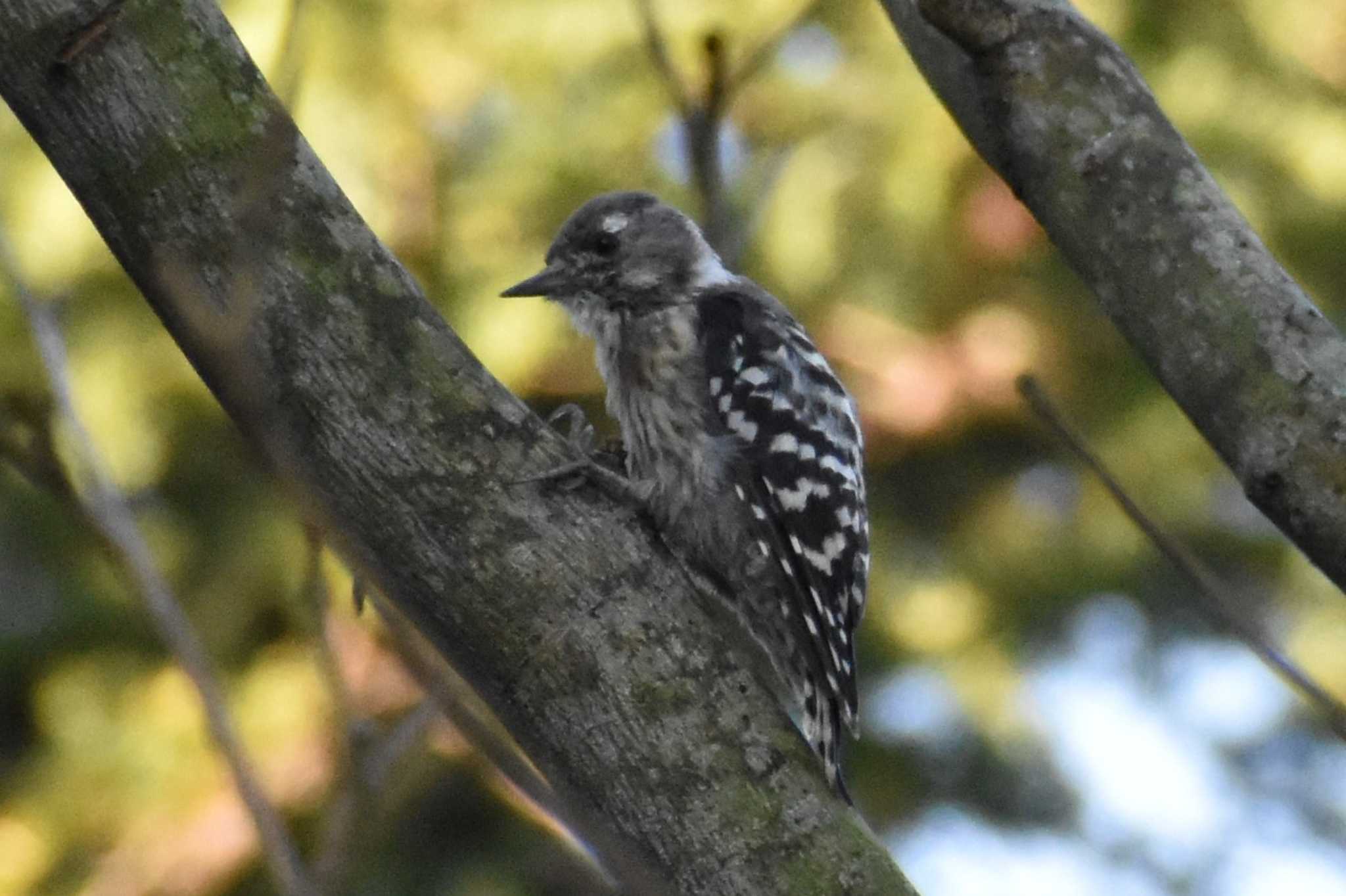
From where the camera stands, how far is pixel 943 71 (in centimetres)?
271

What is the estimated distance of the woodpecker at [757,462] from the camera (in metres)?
3.73

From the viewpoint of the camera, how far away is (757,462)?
12.7 feet

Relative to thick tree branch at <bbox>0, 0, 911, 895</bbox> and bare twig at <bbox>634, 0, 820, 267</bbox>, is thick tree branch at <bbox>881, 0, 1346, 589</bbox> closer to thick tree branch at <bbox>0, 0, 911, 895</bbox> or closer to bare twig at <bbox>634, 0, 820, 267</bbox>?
bare twig at <bbox>634, 0, 820, 267</bbox>

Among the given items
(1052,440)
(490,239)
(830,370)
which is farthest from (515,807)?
(1052,440)

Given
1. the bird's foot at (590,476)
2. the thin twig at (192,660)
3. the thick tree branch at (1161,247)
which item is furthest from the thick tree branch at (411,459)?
the thick tree branch at (1161,247)

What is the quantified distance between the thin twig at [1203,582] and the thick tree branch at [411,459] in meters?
0.84

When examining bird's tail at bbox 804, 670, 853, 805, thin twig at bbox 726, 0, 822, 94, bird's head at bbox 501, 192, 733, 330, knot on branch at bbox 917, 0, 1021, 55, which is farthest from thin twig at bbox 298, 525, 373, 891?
bird's head at bbox 501, 192, 733, 330

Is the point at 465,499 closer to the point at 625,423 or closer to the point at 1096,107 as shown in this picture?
the point at 1096,107

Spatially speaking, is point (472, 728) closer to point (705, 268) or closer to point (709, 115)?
point (709, 115)

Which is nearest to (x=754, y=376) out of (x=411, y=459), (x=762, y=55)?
(x=762, y=55)

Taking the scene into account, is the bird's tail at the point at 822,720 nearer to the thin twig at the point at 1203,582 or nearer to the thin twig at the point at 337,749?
the thin twig at the point at 1203,582

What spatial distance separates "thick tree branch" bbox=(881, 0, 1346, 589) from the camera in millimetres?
2234

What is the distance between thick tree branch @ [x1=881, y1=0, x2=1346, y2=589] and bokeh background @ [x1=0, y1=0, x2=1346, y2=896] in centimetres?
295

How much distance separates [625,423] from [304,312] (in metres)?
1.68
